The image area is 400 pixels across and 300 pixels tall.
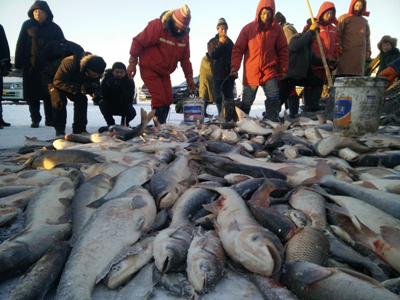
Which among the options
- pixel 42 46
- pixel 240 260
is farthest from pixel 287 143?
pixel 42 46

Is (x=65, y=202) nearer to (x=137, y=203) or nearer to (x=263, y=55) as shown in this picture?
(x=137, y=203)

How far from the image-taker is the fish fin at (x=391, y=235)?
61.6 inches

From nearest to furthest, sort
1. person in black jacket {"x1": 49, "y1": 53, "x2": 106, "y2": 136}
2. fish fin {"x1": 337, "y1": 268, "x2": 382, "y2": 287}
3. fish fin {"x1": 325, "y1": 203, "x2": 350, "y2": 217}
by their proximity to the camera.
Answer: fish fin {"x1": 337, "y1": 268, "x2": 382, "y2": 287}, fish fin {"x1": 325, "y1": 203, "x2": 350, "y2": 217}, person in black jacket {"x1": 49, "y1": 53, "x2": 106, "y2": 136}

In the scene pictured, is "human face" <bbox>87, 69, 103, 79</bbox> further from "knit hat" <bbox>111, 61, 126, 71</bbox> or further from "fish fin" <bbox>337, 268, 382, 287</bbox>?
"fish fin" <bbox>337, 268, 382, 287</bbox>

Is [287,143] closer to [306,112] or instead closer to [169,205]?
[169,205]

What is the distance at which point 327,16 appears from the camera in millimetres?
6594

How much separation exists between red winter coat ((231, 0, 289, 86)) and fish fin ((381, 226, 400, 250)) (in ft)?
16.1

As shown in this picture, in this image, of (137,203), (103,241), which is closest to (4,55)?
(137,203)

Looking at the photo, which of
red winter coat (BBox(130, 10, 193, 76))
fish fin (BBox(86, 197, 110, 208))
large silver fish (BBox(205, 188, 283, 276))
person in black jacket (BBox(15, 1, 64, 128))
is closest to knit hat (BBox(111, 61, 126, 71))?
red winter coat (BBox(130, 10, 193, 76))

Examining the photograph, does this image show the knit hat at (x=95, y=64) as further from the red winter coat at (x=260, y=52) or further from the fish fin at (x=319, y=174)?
the fish fin at (x=319, y=174)

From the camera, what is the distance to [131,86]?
703 centimetres

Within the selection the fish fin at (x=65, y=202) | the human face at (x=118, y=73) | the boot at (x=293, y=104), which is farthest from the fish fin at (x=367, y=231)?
the boot at (x=293, y=104)

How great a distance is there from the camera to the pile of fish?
1.39 meters

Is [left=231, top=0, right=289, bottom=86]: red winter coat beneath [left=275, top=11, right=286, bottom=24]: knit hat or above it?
beneath
